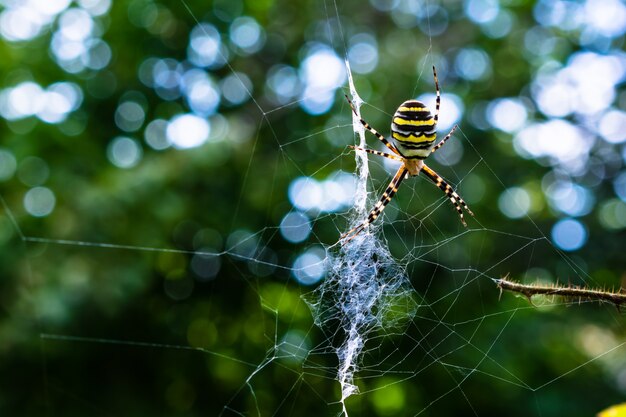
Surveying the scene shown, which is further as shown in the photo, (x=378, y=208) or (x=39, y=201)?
(x=39, y=201)

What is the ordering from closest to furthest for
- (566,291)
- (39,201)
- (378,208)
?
(566,291)
(378,208)
(39,201)

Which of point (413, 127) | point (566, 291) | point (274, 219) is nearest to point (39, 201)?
point (274, 219)

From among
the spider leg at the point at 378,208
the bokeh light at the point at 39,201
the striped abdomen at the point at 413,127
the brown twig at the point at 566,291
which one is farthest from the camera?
the bokeh light at the point at 39,201

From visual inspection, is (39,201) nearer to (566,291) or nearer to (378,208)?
(378,208)

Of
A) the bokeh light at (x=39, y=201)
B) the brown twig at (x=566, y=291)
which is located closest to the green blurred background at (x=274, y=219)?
the bokeh light at (x=39, y=201)

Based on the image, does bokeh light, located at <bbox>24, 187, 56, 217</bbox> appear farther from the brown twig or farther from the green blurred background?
the brown twig

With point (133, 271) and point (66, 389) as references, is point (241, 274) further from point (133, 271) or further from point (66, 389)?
point (66, 389)

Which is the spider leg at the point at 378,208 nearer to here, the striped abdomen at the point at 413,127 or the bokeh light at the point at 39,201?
the striped abdomen at the point at 413,127
